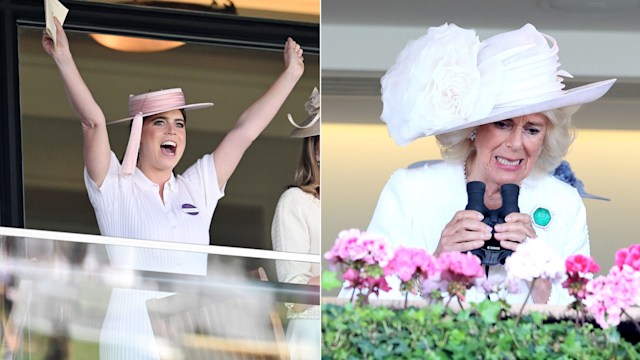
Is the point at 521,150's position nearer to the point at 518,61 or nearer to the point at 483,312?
the point at 518,61

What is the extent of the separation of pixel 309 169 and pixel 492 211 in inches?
30.8

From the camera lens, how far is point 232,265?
14.6 ft

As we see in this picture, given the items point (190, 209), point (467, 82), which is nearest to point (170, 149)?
point (190, 209)

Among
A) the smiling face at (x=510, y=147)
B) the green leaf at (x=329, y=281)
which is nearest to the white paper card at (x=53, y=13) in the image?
the green leaf at (x=329, y=281)

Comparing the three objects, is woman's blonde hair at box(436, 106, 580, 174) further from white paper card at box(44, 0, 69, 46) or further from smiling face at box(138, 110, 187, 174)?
white paper card at box(44, 0, 69, 46)

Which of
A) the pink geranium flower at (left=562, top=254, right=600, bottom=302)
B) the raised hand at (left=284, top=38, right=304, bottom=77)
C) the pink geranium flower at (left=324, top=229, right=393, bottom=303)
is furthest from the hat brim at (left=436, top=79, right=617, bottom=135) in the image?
the raised hand at (left=284, top=38, right=304, bottom=77)

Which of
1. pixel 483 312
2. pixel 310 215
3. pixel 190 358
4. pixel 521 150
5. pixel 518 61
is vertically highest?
pixel 518 61

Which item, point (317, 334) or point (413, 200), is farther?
point (317, 334)

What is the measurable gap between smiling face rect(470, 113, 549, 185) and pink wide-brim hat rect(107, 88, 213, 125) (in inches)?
46.4

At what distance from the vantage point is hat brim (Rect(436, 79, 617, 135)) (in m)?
3.99

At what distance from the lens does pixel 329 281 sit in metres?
4.04

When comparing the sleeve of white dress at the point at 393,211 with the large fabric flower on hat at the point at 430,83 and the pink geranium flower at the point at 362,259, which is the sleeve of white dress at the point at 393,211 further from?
the large fabric flower on hat at the point at 430,83

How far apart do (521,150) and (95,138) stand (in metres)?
1.81

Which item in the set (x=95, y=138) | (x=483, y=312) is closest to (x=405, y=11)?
(x=483, y=312)
